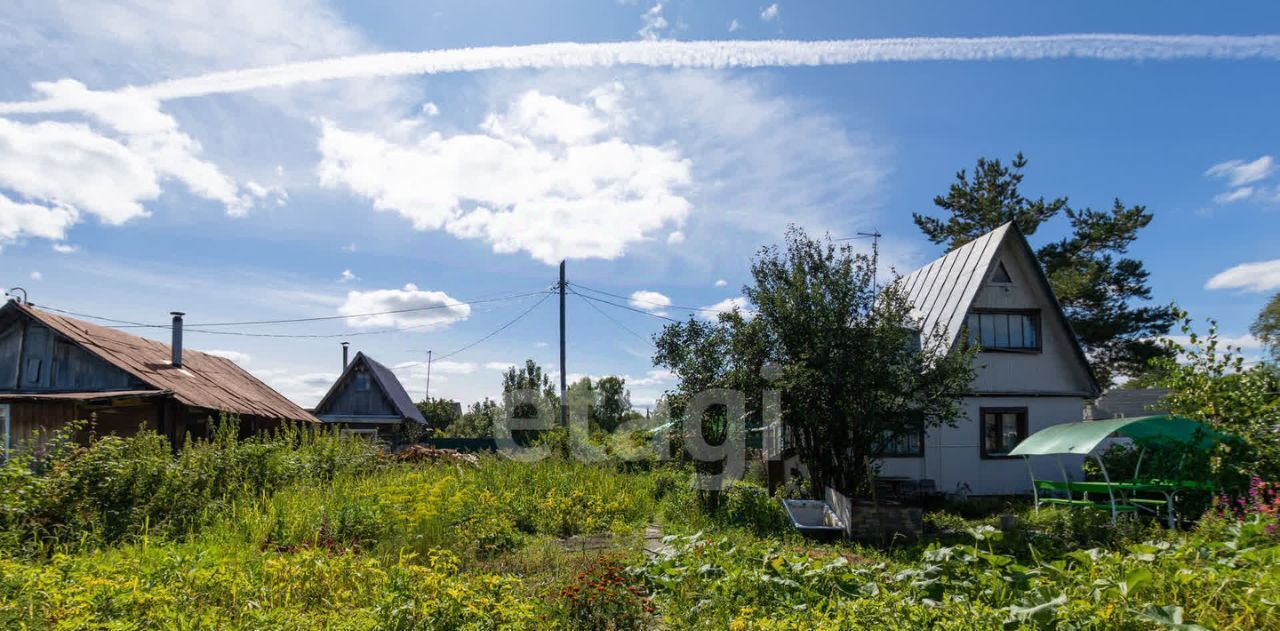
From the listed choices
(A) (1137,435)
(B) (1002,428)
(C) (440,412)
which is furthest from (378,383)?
(A) (1137,435)

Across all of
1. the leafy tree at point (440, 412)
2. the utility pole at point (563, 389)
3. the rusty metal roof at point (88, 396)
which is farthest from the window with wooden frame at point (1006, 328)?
the leafy tree at point (440, 412)

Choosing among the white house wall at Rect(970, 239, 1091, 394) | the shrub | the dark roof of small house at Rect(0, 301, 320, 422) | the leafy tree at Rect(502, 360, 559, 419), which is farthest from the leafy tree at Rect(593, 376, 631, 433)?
the shrub

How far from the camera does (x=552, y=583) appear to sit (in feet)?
18.2

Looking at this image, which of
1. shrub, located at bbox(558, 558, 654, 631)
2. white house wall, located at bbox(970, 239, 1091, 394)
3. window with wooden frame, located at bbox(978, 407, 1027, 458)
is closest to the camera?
shrub, located at bbox(558, 558, 654, 631)

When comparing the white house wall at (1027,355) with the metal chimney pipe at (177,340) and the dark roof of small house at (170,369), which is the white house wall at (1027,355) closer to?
the dark roof of small house at (170,369)

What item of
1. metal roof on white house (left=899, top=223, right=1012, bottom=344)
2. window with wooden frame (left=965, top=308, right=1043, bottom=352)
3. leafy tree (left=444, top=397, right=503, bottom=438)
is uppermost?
metal roof on white house (left=899, top=223, right=1012, bottom=344)

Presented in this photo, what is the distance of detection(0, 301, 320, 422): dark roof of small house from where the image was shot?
15906 mm

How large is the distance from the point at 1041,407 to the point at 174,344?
827 inches

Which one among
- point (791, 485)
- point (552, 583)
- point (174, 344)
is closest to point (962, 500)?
point (791, 485)

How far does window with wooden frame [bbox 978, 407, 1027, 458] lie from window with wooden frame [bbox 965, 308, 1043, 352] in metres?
1.32

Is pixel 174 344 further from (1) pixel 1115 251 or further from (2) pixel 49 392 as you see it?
(1) pixel 1115 251

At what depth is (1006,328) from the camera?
51.1ft

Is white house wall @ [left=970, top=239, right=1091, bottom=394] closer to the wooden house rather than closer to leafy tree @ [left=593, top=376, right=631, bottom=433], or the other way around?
the wooden house

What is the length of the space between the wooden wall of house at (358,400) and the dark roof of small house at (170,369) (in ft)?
17.8
